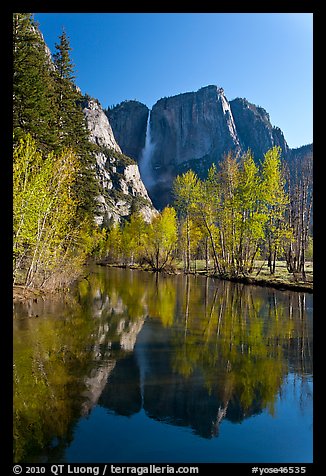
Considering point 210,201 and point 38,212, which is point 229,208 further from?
point 38,212

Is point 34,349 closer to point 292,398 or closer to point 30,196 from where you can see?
point 292,398

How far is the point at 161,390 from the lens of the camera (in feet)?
29.5

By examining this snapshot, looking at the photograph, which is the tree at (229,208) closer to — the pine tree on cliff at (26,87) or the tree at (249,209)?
the tree at (249,209)

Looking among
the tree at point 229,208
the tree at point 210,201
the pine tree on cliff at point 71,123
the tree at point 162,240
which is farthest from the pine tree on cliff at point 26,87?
the tree at point 162,240

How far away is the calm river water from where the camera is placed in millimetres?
6539

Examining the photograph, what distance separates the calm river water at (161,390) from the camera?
654 centimetres

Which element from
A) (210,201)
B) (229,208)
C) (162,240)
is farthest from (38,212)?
(162,240)

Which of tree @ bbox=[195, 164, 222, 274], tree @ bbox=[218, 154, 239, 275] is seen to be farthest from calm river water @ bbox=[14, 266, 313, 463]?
tree @ bbox=[195, 164, 222, 274]

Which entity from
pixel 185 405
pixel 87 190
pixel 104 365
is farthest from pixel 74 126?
pixel 185 405

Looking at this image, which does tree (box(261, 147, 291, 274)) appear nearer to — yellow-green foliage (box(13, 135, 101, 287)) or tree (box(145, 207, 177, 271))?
yellow-green foliage (box(13, 135, 101, 287))
